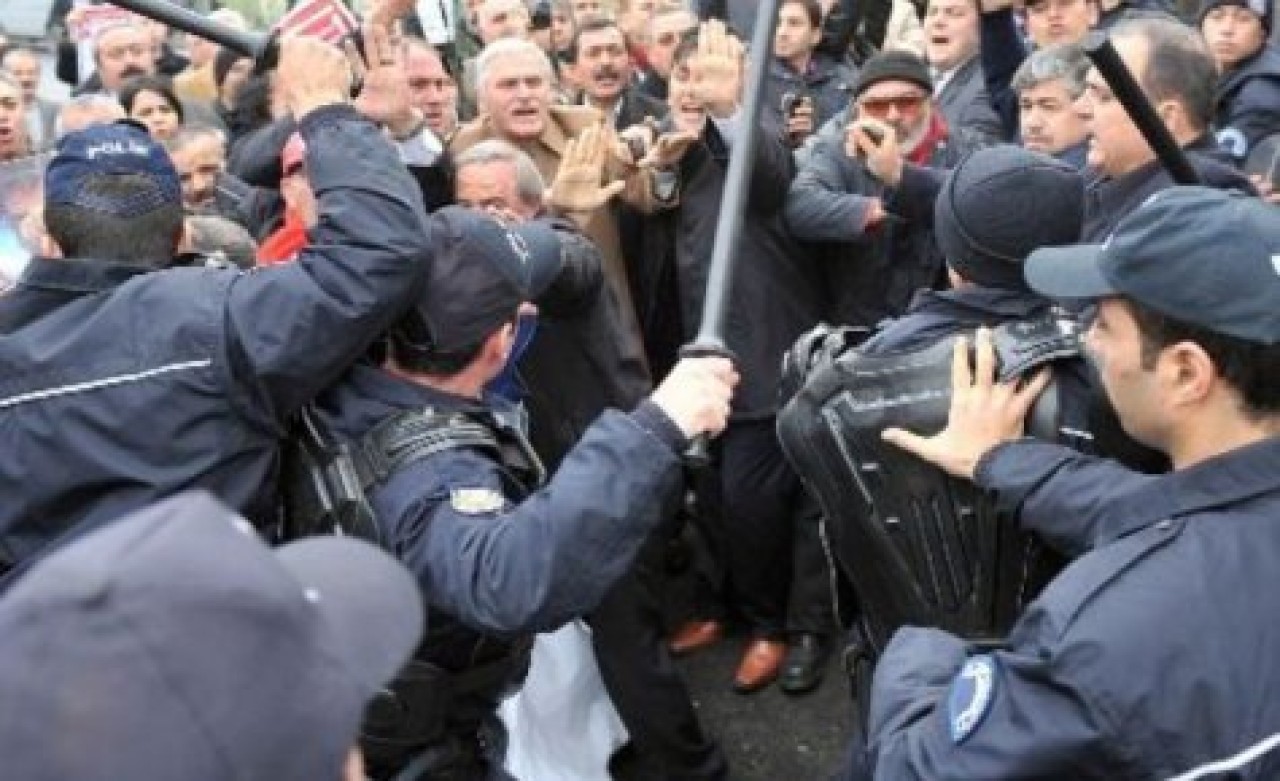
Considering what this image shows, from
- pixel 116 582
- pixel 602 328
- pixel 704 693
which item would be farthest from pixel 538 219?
pixel 116 582

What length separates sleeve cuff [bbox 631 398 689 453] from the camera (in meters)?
2.41

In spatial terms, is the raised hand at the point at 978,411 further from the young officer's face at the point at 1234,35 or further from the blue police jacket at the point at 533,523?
the young officer's face at the point at 1234,35

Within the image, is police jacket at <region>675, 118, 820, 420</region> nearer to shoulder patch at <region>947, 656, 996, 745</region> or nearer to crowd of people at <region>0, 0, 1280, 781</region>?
crowd of people at <region>0, 0, 1280, 781</region>

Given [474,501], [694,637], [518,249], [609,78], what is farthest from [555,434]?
[609,78]

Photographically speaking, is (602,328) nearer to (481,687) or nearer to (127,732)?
(481,687)

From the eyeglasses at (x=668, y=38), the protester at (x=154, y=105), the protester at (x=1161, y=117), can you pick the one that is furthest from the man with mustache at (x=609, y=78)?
the protester at (x=1161, y=117)

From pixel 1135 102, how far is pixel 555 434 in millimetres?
2188

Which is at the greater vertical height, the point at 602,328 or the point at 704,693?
the point at 602,328

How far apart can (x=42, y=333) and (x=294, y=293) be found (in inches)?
17.9

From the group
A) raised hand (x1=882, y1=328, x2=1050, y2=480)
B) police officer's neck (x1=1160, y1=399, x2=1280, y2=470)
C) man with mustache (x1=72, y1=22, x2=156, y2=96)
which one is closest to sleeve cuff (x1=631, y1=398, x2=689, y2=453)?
raised hand (x1=882, y1=328, x2=1050, y2=480)

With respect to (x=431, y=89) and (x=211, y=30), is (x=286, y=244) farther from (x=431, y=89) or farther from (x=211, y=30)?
(x=431, y=89)

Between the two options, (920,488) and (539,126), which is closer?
(920,488)

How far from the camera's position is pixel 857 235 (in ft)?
15.3

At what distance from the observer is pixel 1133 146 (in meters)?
3.68
